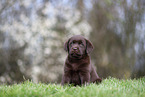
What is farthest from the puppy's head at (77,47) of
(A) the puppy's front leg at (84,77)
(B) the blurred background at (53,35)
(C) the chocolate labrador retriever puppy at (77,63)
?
(B) the blurred background at (53,35)

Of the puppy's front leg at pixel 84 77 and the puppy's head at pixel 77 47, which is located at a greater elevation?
the puppy's head at pixel 77 47

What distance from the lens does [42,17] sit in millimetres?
10055

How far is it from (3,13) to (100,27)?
14.9ft

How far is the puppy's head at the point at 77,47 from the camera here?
4.44 meters

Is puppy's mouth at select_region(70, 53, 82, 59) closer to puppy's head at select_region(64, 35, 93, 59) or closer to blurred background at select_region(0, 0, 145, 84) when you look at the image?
puppy's head at select_region(64, 35, 93, 59)

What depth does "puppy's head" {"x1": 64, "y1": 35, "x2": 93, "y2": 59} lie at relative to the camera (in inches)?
175

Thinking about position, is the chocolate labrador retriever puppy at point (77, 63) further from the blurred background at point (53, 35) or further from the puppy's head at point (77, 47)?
the blurred background at point (53, 35)

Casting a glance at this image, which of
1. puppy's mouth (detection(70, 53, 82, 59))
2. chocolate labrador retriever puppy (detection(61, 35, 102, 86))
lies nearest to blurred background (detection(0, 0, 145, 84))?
chocolate labrador retriever puppy (detection(61, 35, 102, 86))

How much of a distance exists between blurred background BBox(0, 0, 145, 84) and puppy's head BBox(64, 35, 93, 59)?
14.9ft

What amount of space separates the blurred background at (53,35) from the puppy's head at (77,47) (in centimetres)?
454

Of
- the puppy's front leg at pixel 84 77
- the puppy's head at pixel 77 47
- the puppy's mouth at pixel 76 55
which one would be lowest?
the puppy's front leg at pixel 84 77

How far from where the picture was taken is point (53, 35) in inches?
386

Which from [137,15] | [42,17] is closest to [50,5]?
Result: [42,17]

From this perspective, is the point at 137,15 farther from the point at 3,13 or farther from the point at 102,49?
the point at 3,13
